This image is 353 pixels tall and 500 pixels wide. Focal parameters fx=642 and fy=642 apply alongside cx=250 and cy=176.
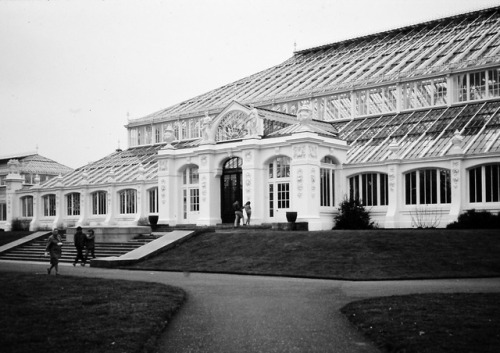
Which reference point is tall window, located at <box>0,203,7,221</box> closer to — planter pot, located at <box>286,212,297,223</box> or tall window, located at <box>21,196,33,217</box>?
tall window, located at <box>21,196,33,217</box>

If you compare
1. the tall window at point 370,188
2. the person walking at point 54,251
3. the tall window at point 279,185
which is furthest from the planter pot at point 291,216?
the person walking at point 54,251

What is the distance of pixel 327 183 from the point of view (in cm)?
3688

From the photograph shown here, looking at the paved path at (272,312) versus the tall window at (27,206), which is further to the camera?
the tall window at (27,206)

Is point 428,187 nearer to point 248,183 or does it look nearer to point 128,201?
point 248,183

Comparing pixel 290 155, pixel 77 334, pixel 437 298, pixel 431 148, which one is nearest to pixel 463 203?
pixel 431 148

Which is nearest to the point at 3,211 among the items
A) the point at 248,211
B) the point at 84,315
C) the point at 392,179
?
the point at 248,211

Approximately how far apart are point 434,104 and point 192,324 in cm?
3190

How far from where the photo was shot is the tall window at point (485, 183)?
32209 millimetres

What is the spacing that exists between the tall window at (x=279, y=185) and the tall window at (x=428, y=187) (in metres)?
6.69

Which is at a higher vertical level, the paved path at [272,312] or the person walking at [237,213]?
the person walking at [237,213]

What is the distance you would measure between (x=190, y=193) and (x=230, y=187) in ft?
11.5

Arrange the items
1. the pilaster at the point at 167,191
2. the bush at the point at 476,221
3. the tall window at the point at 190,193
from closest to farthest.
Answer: the bush at the point at 476,221
the tall window at the point at 190,193
the pilaster at the point at 167,191

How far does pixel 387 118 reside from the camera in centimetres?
4231

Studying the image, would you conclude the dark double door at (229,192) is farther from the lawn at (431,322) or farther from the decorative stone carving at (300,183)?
the lawn at (431,322)
